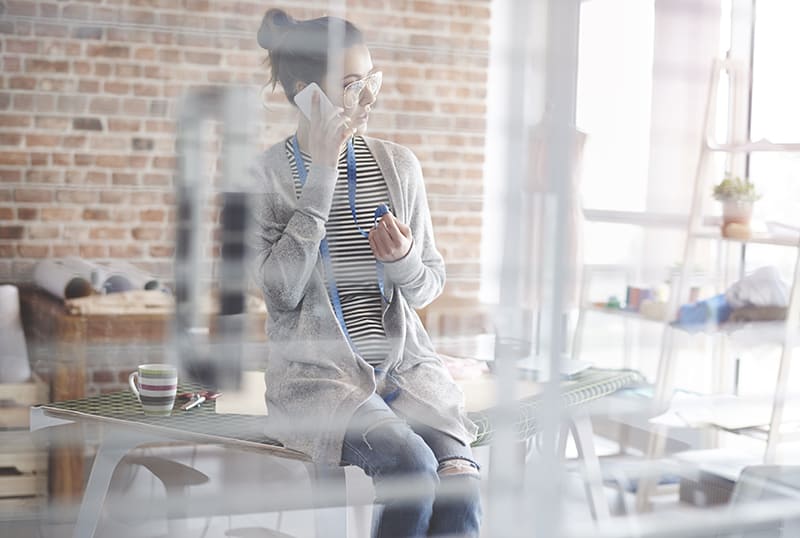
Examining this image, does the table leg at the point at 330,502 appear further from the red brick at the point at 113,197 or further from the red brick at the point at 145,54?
the red brick at the point at 145,54

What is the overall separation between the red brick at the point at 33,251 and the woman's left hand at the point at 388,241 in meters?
0.41

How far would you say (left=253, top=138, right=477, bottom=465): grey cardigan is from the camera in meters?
1.25

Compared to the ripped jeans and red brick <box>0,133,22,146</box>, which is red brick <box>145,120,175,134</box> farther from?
the ripped jeans

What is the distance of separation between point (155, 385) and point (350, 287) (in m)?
0.29

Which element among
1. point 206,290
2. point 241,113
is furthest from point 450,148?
point 206,290

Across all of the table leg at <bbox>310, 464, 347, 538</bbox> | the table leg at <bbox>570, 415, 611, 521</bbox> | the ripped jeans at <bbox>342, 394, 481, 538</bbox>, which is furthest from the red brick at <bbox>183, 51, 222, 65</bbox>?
the table leg at <bbox>570, 415, 611, 521</bbox>

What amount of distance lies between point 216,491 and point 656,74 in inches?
47.2

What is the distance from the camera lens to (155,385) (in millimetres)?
1223

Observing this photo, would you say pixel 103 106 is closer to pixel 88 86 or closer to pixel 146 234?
pixel 88 86

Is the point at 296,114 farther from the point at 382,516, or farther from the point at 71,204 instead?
the point at 382,516

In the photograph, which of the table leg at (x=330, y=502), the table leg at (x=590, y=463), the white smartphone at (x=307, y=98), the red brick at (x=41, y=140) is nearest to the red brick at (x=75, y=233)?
the red brick at (x=41, y=140)

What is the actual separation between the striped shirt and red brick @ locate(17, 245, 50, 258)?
322 millimetres

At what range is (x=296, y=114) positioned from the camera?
49.4 inches

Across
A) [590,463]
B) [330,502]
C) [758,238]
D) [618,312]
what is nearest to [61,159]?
[330,502]
